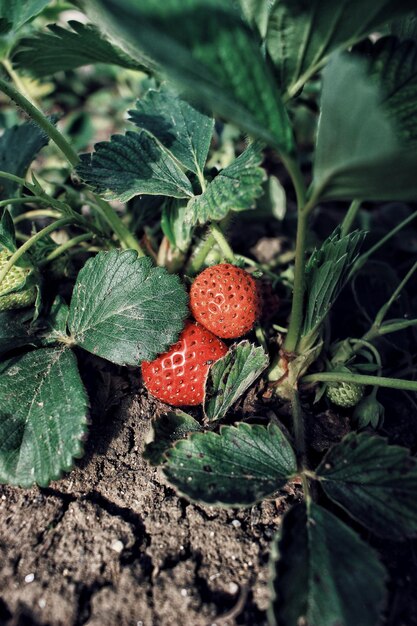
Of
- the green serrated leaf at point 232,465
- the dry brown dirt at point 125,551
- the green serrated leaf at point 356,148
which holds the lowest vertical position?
the dry brown dirt at point 125,551

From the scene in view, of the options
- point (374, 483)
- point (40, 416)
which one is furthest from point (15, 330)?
point (374, 483)

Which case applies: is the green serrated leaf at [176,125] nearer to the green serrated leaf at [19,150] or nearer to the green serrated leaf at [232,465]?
the green serrated leaf at [19,150]

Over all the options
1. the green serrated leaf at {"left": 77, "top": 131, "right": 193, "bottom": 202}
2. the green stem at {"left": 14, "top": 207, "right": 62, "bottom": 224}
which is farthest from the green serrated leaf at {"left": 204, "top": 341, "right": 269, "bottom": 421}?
the green stem at {"left": 14, "top": 207, "right": 62, "bottom": 224}

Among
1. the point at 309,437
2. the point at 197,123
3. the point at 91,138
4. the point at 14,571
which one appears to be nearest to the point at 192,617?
the point at 14,571

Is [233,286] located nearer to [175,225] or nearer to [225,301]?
[225,301]

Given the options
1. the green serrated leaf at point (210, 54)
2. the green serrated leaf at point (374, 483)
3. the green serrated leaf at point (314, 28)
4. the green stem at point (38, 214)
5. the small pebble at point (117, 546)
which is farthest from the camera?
the green stem at point (38, 214)

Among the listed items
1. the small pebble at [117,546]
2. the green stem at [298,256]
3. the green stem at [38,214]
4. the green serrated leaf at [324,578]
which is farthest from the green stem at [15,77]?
the green serrated leaf at [324,578]
